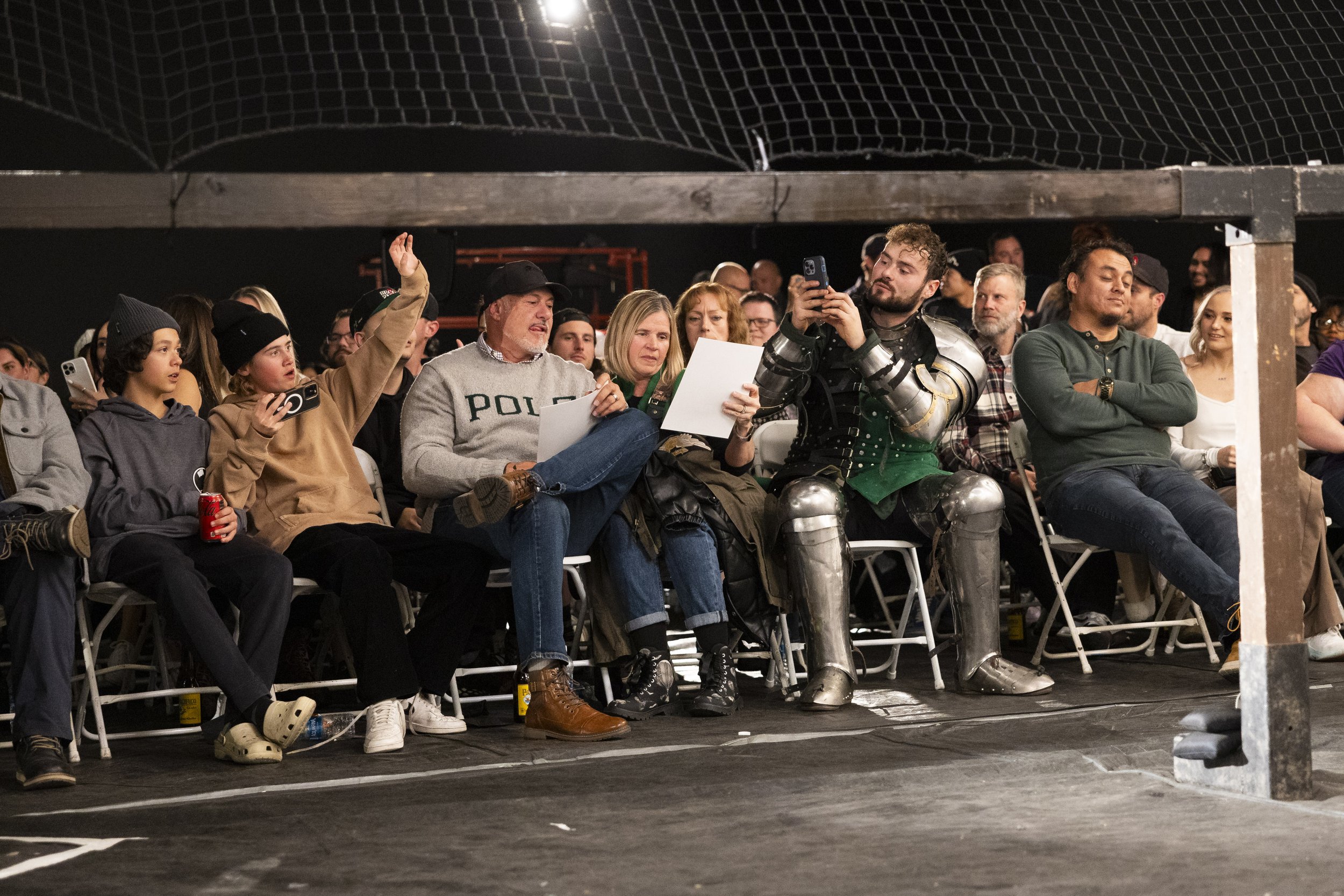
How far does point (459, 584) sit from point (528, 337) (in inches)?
32.0

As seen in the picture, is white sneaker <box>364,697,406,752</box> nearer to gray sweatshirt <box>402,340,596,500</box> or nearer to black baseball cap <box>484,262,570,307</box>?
gray sweatshirt <box>402,340,596,500</box>

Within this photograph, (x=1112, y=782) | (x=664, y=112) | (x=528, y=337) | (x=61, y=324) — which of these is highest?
(x=664, y=112)

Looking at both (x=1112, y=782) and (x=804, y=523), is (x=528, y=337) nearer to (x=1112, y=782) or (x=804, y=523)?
(x=804, y=523)

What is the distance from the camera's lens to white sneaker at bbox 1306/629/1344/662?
175 inches

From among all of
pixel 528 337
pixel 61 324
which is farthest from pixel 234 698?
pixel 61 324

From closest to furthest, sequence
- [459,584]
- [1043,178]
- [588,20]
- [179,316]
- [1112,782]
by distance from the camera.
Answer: [1112,782]
[1043,178]
[459,584]
[179,316]
[588,20]

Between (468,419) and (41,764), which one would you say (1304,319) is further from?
(41,764)

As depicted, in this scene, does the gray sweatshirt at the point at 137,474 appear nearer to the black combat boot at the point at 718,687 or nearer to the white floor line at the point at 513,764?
the white floor line at the point at 513,764

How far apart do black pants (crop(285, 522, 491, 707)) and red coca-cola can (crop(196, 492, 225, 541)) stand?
24 centimetres

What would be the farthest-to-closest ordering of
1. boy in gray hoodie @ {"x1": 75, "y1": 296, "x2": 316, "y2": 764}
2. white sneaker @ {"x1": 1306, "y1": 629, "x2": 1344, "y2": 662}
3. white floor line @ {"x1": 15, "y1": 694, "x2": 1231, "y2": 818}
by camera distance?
white sneaker @ {"x1": 1306, "y1": 629, "x2": 1344, "y2": 662}
boy in gray hoodie @ {"x1": 75, "y1": 296, "x2": 316, "y2": 764}
white floor line @ {"x1": 15, "y1": 694, "x2": 1231, "y2": 818}

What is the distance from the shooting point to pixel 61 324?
7961mm

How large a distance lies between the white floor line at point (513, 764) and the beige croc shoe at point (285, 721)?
257 millimetres

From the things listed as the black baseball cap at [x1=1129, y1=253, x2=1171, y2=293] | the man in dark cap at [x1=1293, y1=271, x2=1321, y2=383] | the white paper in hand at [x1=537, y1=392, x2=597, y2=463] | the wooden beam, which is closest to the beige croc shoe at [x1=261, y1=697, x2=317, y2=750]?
the white paper in hand at [x1=537, y1=392, x2=597, y2=463]

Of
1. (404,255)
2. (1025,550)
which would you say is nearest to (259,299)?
(404,255)
